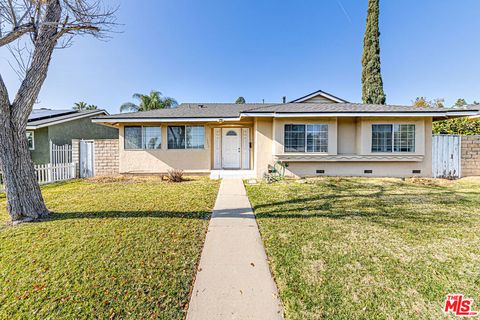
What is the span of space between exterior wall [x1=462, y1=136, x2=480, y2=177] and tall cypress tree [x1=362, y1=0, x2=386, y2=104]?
915 centimetres

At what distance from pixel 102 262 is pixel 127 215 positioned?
196cm

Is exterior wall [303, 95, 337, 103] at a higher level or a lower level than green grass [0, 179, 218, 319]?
higher

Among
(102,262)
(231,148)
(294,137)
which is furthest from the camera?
(231,148)

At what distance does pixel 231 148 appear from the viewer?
1199 centimetres

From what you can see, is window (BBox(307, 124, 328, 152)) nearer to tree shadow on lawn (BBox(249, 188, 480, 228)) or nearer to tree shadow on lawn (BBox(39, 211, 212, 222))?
tree shadow on lawn (BBox(249, 188, 480, 228))

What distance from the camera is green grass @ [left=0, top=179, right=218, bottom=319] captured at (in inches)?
Answer: 85.2

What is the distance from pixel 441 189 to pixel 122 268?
996 cm

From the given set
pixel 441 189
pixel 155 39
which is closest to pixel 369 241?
pixel 441 189

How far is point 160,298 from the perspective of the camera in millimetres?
2279

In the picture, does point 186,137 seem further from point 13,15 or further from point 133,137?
point 13,15

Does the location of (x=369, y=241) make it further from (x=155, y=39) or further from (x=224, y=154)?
(x=155, y=39)

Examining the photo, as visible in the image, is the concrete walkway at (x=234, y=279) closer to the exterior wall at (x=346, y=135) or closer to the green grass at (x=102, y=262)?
the green grass at (x=102, y=262)

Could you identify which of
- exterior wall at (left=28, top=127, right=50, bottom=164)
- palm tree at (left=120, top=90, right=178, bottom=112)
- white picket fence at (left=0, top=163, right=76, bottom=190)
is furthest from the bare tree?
palm tree at (left=120, top=90, right=178, bottom=112)

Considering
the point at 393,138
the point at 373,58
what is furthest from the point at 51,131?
the point at 373,58
